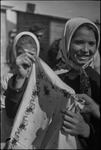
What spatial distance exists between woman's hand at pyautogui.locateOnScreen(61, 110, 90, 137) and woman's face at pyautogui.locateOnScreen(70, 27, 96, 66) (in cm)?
57

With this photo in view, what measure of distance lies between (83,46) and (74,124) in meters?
0.68

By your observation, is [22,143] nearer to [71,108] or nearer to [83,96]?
[71,108]

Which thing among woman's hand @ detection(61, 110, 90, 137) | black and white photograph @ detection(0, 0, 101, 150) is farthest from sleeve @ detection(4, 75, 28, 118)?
woman's hand @ detection(61, 110, 90, 137)

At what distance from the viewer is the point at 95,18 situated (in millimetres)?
9703

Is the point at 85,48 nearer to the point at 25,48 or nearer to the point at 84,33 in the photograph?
the point at 84,33

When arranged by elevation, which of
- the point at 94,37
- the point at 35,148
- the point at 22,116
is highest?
the point at 94,37

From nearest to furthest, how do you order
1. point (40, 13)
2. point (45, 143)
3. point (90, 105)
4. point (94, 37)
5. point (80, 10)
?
1. point (90, 105)
2. point (45, 143)
3. point (94, 37)
4. point (40, 13)
5. point (80, 10)

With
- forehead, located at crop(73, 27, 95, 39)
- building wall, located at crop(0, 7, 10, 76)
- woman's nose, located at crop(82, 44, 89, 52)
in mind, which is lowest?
building wall, located at crop(0, 7, 10, 76)

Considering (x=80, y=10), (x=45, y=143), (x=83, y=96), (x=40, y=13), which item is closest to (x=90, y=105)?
(x=83, y=96)

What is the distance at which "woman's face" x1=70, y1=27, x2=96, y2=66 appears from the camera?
6.17 feet

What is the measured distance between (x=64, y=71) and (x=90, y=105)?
62 cm

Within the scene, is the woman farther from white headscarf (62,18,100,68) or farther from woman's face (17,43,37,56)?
woman's face (17,43,37,56)

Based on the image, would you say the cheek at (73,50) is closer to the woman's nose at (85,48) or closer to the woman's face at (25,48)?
the woman's nose at (85,48)

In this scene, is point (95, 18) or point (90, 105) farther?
point (95, 18)
